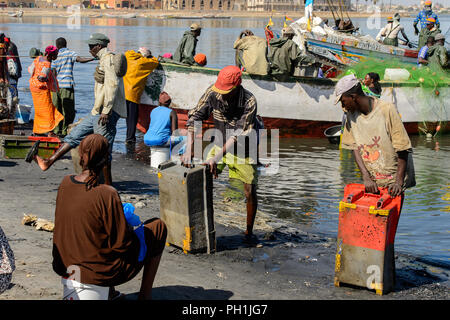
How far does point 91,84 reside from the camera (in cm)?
2256

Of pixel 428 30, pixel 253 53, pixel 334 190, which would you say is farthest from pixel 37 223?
pixel 428 30

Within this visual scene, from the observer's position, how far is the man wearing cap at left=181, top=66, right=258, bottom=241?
6020mm

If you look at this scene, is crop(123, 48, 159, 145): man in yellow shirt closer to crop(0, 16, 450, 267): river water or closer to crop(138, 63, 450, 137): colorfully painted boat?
crop(138, 63, 450, 137): colorfully painted boat

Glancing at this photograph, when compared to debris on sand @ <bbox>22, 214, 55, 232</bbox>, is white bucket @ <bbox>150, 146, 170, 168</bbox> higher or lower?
higher

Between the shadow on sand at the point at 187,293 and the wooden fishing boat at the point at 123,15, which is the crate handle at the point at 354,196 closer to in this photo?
the shadow on sand at the point at 187,293

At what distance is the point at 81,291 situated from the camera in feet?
13.5

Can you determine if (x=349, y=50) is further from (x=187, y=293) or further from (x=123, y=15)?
(x=123, y=15)

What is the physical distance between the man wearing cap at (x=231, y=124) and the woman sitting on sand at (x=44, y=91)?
494 centimetres

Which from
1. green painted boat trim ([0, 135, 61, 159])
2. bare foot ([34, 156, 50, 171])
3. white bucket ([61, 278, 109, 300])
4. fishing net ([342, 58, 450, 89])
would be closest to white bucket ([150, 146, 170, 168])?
green painted boat trim ([0, 135, 61, 159])

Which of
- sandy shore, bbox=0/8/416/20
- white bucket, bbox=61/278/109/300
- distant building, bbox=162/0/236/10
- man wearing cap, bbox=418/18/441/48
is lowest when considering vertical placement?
white bucket, bbox=61/278/109/300

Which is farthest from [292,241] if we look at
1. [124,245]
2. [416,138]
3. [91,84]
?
[91,84]

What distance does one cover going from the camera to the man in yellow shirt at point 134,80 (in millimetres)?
12492

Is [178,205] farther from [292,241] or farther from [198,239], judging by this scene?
[292,241]

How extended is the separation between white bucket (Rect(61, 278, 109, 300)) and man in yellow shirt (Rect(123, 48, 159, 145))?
28.0 feet
